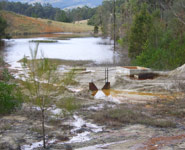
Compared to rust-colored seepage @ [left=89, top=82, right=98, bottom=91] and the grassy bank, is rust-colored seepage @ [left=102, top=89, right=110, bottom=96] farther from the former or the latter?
the grassy bank

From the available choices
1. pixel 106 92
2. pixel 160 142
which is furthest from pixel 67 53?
pixel 160 142

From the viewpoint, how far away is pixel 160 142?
7.87 metres

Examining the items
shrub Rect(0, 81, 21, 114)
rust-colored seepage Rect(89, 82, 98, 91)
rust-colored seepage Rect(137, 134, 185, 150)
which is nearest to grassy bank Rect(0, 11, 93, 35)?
rust-colored seepage Rect(89, 82, 98, 91)

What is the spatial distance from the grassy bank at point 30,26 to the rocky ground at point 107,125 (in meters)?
74.9

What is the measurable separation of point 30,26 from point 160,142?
88.5 metres

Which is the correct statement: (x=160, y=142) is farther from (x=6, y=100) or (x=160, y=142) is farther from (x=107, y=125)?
(x=6, y=100)

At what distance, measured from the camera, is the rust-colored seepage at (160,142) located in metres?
7.46

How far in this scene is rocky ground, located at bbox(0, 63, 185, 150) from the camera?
795 centimetres

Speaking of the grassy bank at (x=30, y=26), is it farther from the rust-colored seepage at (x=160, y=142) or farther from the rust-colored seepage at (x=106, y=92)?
the rust-colored seepage at (x=160, y=142)

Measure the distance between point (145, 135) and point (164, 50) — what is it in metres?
13.3

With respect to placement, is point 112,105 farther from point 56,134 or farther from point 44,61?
point 44,61

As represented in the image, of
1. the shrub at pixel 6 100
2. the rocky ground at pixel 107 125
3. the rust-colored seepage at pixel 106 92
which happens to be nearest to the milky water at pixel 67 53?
the rust-colored seepage at pixel 106 92

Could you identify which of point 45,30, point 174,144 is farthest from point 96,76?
point 45,30

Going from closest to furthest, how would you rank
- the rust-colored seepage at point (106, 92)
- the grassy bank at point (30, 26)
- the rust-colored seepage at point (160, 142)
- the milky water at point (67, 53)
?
the rust-colored seepage at point (160, 142) → the rust-colored seepage at point (106, 92) → the milky water at point (67, 53) → the grassy bank at point (30, 26)
